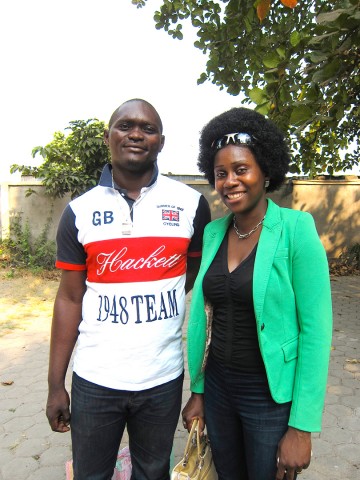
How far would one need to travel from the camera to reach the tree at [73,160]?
8227mm

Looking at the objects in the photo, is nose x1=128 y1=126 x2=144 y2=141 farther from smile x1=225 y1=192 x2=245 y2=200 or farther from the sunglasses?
smile x1=225 y1=192 x2=245 y2=200

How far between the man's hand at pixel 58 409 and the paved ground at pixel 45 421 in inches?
47.1

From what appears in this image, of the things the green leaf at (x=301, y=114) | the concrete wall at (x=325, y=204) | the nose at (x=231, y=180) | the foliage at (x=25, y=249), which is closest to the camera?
the nose at (x=231, y=180)

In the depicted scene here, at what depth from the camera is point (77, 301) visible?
187cm

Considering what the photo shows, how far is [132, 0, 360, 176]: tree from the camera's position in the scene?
269 cm

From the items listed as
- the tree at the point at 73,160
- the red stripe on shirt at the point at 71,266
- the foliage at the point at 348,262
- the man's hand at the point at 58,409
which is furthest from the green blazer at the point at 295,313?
the foliage at the point at 348,262

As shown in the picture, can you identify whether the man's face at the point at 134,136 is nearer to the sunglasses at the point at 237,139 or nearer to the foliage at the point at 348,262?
the sunglasses at the point at 237,139

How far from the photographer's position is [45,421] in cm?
343

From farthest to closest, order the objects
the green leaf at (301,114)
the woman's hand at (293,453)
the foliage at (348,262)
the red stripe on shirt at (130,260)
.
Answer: the foliage at (348,262), the green leaf at (301,114), the red stripe on shirt at (130,260), the woman's hand at (293,453)

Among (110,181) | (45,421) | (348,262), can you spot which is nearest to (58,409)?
(110,181)

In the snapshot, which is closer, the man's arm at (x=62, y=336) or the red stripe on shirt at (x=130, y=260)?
the red stripe on shirt at (x=130, y=260)

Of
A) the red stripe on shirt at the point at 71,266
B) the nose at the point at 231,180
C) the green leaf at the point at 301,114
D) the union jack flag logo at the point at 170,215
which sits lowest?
the red stripe on shirt at the point at 71,266

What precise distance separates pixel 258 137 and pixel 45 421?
9.60 feet

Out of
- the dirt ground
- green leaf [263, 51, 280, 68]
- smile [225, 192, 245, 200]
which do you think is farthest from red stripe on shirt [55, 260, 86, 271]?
the dirt ground
